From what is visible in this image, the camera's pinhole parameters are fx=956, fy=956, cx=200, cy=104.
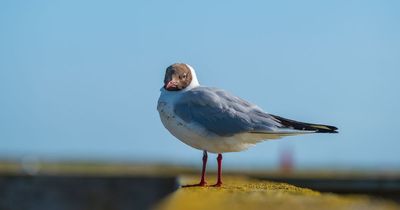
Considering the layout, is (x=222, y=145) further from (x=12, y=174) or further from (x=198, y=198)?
(x=12, y=174)

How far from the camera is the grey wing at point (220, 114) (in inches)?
295

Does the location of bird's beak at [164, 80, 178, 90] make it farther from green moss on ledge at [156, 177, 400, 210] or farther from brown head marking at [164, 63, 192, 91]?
green moss on ledge at [156, 177, 400, 210]

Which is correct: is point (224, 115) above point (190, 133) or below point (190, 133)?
above

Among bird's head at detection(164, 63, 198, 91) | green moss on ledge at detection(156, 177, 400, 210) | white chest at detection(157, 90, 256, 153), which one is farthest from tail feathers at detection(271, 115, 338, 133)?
green moss on ledge at detection(156, 177, 400, 210)

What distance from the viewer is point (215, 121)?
751 cm

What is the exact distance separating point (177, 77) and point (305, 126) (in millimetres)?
1121

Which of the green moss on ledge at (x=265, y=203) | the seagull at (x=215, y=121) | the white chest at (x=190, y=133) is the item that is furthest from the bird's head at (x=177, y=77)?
the green moss on ledge at (x=265, y=203)

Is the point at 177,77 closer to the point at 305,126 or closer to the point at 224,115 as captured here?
the point at 224,115

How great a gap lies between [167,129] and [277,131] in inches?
34.7

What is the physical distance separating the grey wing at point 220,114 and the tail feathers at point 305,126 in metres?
0.09

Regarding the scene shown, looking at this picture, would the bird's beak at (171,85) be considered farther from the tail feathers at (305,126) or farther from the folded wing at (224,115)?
the tail feathers at (305,126)

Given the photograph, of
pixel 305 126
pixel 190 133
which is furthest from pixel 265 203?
pixel 305 126

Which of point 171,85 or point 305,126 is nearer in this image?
point 305,126

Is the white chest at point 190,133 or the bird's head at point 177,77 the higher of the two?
the bird's head at point 177,77
